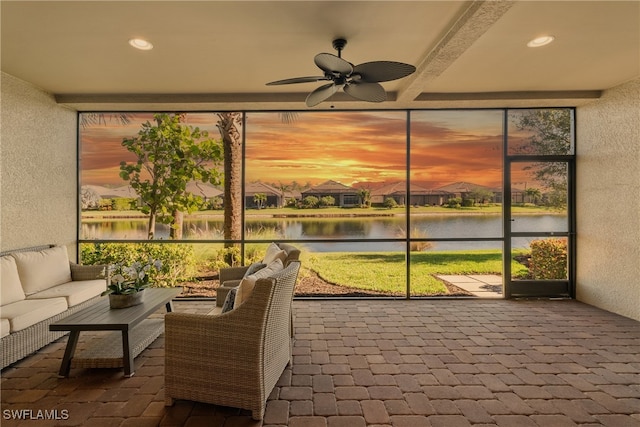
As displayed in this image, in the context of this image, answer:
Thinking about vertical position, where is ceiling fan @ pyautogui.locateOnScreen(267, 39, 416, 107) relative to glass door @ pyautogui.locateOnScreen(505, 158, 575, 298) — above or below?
above

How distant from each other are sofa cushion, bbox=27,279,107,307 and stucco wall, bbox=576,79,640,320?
6308mm

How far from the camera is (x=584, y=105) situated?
4.84m

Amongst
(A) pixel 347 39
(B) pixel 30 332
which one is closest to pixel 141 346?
(B) pixel 30 332

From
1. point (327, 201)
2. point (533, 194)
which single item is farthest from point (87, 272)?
point (533, 194)

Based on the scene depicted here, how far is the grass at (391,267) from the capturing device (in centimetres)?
579

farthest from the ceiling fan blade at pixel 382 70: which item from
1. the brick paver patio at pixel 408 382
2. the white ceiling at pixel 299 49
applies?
the brick paver patio at pixel 408 382

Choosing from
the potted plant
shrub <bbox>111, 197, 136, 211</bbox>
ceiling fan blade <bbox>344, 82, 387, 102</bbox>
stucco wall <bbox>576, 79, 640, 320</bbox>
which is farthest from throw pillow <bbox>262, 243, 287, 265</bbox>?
stucco wall <bbox>576, 79, 640, 320</bbox>

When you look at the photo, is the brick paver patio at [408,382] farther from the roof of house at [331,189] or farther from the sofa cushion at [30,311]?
the roof of house at [331,189]

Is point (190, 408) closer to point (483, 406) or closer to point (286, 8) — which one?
point (483, 406)

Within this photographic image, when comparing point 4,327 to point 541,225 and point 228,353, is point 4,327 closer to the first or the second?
point 228,353

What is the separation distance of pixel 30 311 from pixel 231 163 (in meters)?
3.12

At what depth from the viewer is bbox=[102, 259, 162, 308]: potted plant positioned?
123 inches

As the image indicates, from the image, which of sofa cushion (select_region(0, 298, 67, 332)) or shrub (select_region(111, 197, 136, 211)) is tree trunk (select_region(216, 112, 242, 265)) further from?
sofa cushion (select_region(0, 298, 67, 332))

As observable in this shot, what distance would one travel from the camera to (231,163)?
5426 millimetres
